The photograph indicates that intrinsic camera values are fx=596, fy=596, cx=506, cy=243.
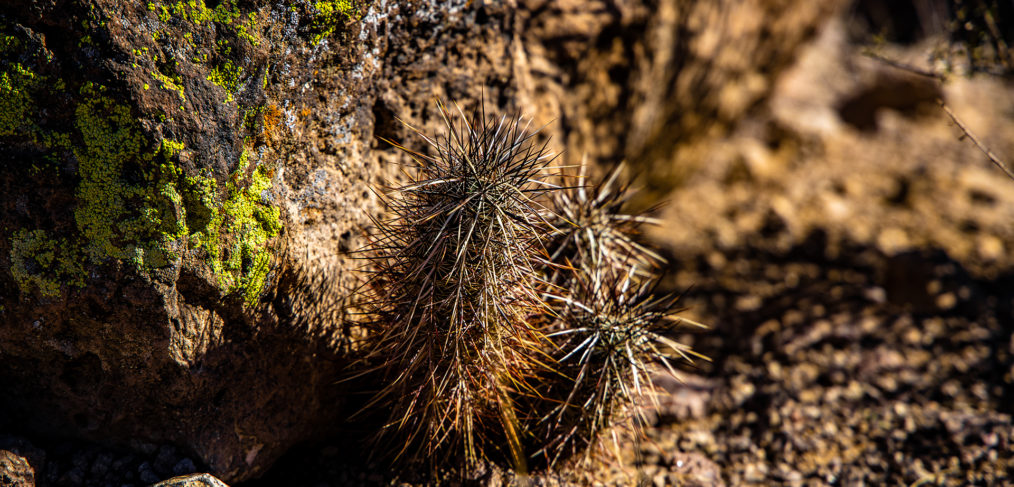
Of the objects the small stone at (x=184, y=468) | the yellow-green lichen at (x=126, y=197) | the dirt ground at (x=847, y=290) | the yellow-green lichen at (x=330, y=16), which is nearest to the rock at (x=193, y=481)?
the small stone at (x=184, y=468)

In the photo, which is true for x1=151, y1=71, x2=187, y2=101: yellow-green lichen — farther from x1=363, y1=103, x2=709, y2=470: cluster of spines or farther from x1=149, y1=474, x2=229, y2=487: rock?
x1=149, y1=474, x2=229, y2=487: rock

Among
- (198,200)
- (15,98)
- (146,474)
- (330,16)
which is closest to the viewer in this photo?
(15,98)

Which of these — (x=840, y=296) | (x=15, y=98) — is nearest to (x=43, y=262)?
(x=15, y=98)

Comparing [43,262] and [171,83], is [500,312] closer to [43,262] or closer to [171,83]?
[171,83]

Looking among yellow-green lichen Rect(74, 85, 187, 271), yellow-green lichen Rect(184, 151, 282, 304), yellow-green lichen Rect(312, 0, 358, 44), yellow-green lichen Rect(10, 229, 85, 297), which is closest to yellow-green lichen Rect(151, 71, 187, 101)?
yellow-green lichen Rect(74, 85, 187, 271)

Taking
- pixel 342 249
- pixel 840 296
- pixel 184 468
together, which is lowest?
pixel 184 468

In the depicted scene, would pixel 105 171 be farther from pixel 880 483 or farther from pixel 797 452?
pixel 880 483
